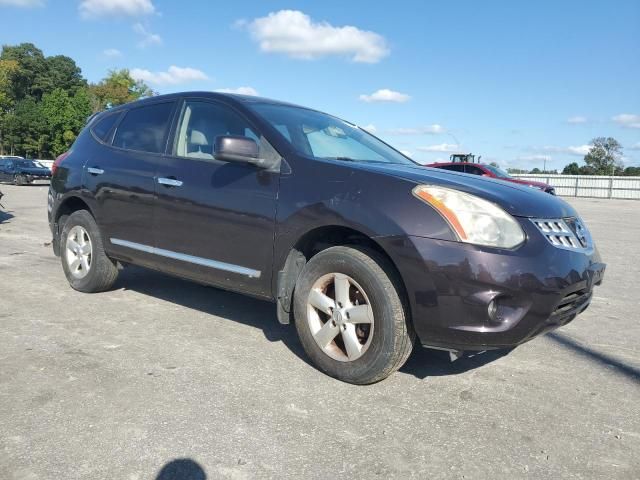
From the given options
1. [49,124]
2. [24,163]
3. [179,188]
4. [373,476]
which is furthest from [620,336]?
[49,124]

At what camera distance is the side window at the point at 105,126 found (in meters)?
4.98

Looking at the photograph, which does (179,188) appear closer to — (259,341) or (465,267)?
(259,341)

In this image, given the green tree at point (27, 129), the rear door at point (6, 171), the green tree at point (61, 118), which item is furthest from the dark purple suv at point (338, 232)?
the green tree at point (27, 129)

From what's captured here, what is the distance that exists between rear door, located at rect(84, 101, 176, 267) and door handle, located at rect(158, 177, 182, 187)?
0.38ft

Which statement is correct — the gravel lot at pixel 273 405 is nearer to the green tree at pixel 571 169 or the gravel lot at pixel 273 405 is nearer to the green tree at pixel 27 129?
the green tree at pixel 27 129

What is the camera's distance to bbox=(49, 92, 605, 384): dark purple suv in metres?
2.78

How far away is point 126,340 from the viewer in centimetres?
385

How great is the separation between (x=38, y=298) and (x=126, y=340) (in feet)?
5.27

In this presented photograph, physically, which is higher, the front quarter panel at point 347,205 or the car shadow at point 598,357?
the front quarter panel at point 347,205

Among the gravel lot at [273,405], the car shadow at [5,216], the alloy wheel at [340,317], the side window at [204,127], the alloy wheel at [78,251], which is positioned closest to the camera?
the gravel lot at [273,405]

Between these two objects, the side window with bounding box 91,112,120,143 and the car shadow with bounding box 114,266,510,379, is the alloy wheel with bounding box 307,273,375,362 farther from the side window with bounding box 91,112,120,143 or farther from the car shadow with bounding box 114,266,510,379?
the side window with bounding box 91,112,120,143

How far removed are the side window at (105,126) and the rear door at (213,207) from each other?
1.06m

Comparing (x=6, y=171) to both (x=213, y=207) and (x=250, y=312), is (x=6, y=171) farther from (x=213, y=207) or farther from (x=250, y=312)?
(x=213, y=207)

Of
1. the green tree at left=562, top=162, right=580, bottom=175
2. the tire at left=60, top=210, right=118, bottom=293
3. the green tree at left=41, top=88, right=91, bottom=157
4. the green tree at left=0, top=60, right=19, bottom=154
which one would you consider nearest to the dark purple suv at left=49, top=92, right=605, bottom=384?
the tire at left=60, top=210, right=118, bottom=293
